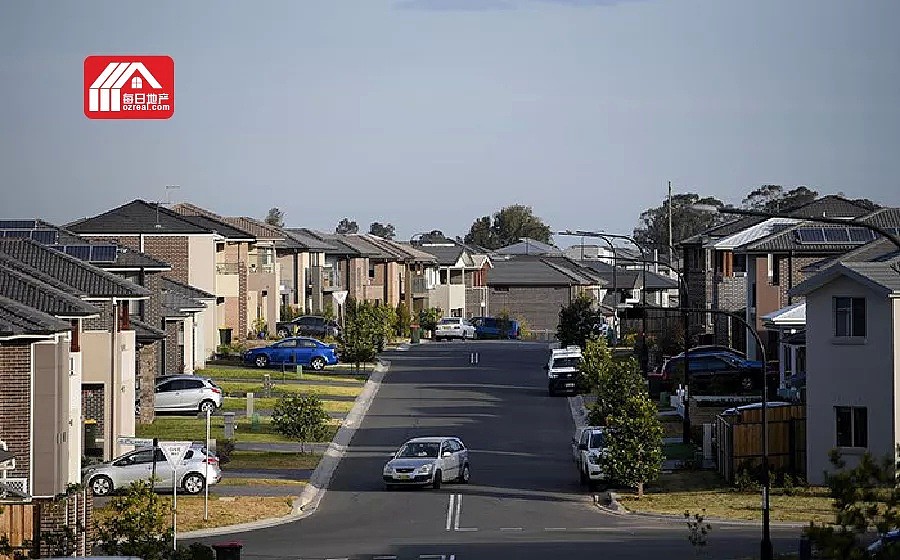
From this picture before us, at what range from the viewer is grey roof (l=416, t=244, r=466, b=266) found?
12300 centimetres

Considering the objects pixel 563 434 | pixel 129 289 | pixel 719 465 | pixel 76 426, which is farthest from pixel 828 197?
pixel 76 426

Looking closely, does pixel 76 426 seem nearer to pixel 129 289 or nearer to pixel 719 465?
pixel 129 289

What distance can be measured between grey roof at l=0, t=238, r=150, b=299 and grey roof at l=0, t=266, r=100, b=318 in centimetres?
585

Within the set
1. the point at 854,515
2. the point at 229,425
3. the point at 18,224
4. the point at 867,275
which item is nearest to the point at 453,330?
the point at 18,224

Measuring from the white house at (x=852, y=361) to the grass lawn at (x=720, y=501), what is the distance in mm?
1541

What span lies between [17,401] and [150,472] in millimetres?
5915

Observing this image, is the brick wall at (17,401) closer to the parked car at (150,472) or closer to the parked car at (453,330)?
the parked car at (150,472)

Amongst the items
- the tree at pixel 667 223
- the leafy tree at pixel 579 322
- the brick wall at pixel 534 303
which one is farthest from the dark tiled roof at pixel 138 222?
the tree at pixel 667 223

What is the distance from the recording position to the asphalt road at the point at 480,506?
96.2 ft

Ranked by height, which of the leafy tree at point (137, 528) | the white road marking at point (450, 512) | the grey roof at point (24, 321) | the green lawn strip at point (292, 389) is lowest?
the white road marking at point (450, 512)

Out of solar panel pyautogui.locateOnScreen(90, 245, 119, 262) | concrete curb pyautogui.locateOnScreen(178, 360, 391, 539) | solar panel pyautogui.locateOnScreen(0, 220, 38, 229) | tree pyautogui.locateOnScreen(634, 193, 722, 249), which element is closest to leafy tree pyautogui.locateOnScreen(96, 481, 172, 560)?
concrete curb pyautogui.locateOnScreen(178, 360, 391, 539)

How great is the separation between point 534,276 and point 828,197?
163 feet

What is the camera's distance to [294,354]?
6781 centimetres

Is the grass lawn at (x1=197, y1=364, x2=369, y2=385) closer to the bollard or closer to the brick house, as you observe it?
the bollard
